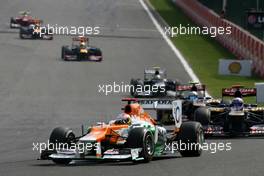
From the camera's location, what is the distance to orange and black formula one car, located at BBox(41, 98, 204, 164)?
1617 centimetres

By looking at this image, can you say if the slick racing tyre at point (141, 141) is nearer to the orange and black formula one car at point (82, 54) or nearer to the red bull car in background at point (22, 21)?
the orange and black formula one car at point (82, 54)

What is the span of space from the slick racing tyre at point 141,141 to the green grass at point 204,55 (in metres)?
14.9

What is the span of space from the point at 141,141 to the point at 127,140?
231 mm

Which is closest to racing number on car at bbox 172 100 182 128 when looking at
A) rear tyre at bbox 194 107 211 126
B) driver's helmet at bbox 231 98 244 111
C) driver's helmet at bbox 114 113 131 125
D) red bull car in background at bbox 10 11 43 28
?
driver's helmet at bbox 114 113 131 125

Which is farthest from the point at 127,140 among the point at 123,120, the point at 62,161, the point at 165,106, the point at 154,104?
the point at 165,106

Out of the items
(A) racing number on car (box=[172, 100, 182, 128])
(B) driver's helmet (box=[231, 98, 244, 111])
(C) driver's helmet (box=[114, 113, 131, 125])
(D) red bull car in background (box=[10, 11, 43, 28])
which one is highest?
(D) red bull car in background (box=[10, 11, 43, 28])

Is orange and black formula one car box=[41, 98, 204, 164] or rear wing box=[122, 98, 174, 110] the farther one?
rear wing box=[122, 98, 174, 110]

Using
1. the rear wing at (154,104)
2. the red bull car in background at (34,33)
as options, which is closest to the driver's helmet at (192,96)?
the rear wing at (154,104)

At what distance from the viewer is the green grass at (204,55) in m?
36.0

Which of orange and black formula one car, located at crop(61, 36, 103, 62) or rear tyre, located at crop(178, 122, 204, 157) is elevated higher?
orange and black formula one car, located at crop(61, 36, 103, 62)

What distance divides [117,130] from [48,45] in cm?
3185

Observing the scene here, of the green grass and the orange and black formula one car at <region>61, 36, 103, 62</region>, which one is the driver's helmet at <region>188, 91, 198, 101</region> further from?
the orange and black formula one car at <region>61, 36, 103, 62</region>

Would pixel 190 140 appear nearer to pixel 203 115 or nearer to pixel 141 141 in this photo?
pixel 141 141

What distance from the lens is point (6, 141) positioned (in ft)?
68.3
